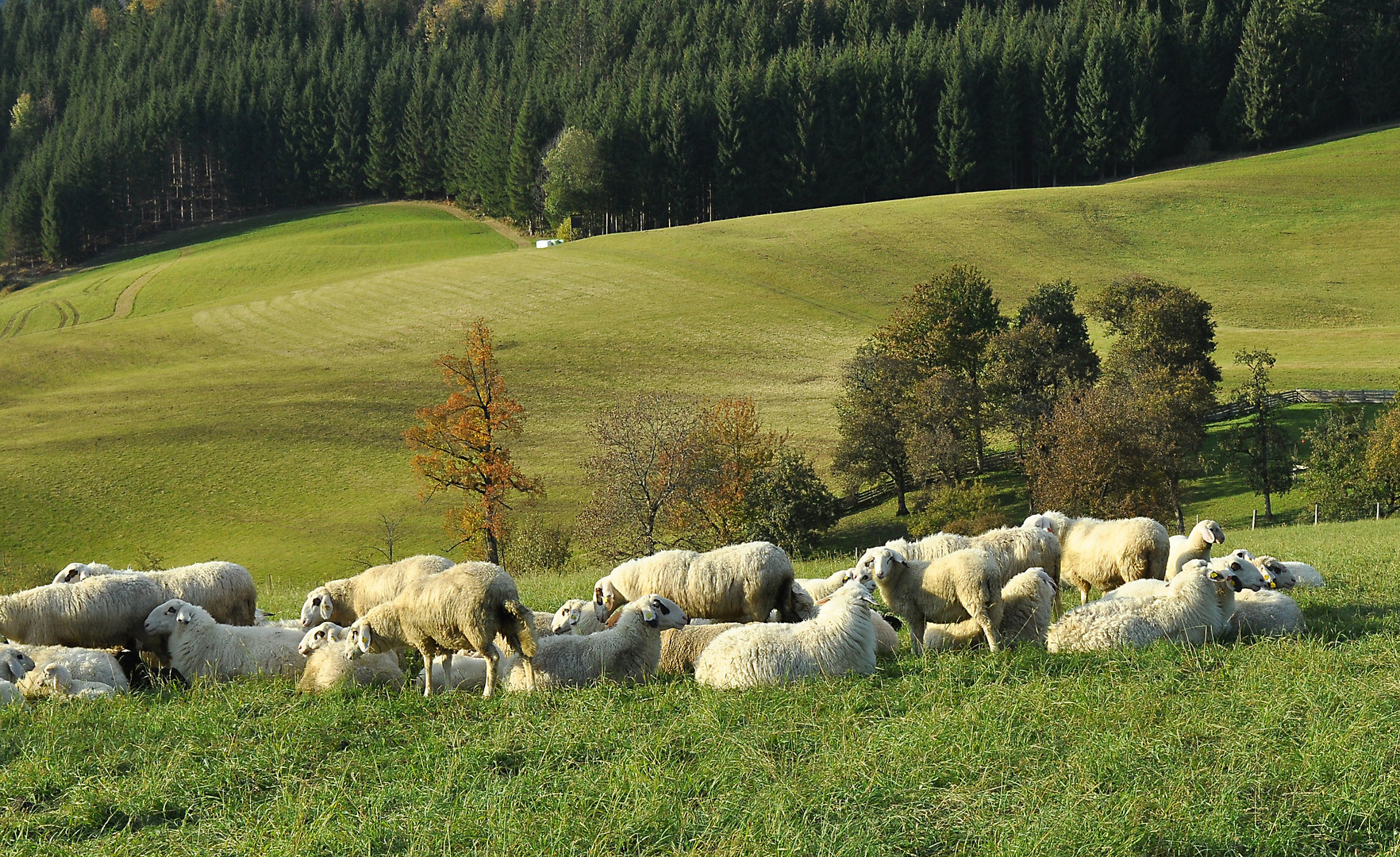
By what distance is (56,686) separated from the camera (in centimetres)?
1017

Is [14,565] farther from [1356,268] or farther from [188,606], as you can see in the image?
[1356,268]

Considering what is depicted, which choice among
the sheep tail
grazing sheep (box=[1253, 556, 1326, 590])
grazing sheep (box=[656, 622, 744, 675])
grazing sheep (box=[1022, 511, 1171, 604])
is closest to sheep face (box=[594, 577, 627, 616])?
grazing sheep (box=[656, 622, 744, 675])

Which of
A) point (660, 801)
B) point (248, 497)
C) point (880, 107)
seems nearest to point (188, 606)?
point (660, 801)

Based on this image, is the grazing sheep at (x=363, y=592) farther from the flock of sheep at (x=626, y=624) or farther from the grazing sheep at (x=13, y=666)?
the grazing sheep at (x=13, y=666)

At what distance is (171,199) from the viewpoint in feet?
495

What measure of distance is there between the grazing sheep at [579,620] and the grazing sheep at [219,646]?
114 inches

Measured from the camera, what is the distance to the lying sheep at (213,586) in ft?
46.9

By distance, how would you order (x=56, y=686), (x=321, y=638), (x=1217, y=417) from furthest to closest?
(x=1217, y=417), (x=321, y=638), (x=56, y=686)

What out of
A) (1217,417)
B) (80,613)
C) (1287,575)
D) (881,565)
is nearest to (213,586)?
(80,613)

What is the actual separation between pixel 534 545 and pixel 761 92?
337ft

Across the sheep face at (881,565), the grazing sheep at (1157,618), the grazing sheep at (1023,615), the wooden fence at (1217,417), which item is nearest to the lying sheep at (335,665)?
the sheep face at (881,565)

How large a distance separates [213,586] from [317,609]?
266 centimetres

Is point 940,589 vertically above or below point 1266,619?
above

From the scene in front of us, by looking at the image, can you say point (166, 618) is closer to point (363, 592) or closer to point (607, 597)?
point (363, 592)
